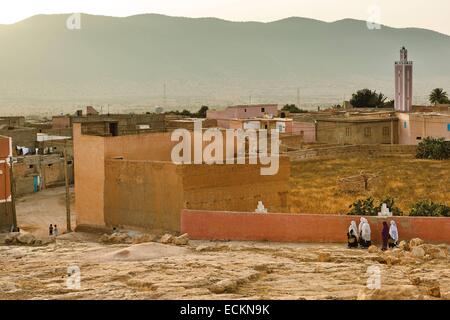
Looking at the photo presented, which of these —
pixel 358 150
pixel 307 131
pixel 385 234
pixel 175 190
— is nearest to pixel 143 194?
pixel 175 190

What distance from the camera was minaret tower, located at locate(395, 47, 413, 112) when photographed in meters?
63.8

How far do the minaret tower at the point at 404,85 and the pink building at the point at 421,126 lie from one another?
46.0ft

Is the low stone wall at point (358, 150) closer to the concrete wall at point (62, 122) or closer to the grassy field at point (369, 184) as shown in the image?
the grassy field at point (369, 184)

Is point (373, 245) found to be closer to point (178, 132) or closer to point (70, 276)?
point (70, 276)

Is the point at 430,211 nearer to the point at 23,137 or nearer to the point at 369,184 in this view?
the point at 369,184

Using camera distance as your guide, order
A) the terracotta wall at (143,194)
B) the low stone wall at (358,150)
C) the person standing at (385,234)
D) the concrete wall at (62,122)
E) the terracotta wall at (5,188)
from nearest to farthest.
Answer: the person standing at (385,234) < the terracotta wall at (143,194) < the terracotta wall at (5,188) < the low stone wall at (358,150) < the concrete wall at (62,122)

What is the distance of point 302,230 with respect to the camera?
1702cm

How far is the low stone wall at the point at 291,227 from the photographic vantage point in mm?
16406

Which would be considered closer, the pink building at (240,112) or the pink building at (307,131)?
the pink building at (307,131)

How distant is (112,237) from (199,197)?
2662 mm

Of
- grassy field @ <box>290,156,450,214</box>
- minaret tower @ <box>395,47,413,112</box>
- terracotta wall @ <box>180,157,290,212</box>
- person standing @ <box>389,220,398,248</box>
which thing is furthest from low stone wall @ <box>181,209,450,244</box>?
minaret tower @ <box>395,47,413,112</box>
